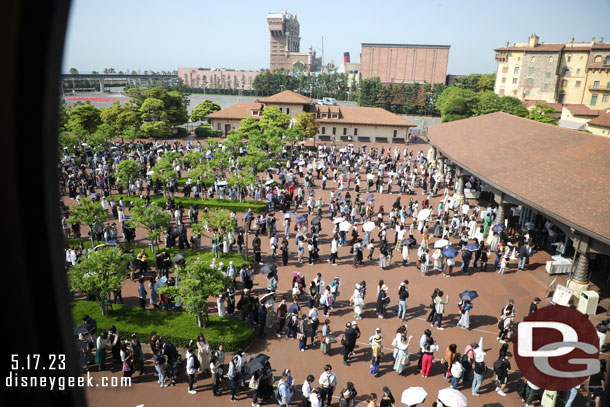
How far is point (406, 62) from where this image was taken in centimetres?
10188

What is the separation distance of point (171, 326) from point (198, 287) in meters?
1.79

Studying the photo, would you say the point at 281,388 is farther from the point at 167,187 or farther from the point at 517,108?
the point at 517,108

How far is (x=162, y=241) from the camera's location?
20.7 m

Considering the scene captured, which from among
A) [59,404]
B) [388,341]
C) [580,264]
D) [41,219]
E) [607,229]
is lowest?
[388,341]

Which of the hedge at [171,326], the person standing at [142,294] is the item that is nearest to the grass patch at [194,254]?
the person standing at [142,294]

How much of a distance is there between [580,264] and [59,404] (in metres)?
18.2

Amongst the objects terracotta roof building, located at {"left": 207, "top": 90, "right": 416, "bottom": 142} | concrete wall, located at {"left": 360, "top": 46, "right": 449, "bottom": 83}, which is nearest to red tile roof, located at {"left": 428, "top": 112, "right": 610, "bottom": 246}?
terracotta roof building, located at {"left": 207, "top": 90, "right": 416, "bottom": 142}

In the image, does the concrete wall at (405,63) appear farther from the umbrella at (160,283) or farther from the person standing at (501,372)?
the person standing at (501,372)

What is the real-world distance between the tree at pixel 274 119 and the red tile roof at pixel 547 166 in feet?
73.3

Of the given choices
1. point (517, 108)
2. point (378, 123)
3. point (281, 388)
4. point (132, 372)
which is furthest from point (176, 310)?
point (517, 108)

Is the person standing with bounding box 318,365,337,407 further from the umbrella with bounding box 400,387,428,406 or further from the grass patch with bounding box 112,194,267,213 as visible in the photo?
the grass patch with bounding box 112,194,267,213

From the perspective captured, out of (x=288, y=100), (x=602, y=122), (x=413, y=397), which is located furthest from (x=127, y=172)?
(x=602, y=122)

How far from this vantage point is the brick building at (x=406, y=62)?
101 m

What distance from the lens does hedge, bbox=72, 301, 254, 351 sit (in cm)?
1252
